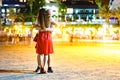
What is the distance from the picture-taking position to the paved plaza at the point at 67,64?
10.5 m

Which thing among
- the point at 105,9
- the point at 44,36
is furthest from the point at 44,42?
the point at 105,9

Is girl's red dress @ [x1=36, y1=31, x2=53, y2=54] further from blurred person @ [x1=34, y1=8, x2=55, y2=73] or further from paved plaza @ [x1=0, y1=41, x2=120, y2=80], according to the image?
paved plaza @ [x1=0, y1=41, x2=120, y2=80]

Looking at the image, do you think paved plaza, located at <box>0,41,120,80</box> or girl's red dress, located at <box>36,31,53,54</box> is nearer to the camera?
paved plaza, located at <box>0,41,120,80</box>

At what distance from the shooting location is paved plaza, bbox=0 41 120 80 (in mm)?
10492

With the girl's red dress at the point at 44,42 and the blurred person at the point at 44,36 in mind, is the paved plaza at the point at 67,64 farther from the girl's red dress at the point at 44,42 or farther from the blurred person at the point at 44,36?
the girl's red dress at the point at 44,42

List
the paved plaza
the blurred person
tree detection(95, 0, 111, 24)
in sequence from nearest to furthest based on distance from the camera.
A: the paved plaza → the blurred person → tree detection(95, 0, 111, 24)

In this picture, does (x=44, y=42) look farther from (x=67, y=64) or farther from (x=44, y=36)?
(x=67, y=64)

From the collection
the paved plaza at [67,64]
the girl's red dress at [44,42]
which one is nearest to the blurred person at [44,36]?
the girl's red dress at [44,42]

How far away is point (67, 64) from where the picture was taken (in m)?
12.7

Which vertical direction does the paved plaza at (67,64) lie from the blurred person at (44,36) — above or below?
below

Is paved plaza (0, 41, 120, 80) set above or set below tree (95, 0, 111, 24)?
below

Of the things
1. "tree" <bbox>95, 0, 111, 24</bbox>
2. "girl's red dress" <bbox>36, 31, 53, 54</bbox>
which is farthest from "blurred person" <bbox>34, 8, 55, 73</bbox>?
"tree" <bbox>95, 0, 111, 24</bbox>

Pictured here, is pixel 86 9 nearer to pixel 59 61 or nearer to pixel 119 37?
pixel 119 37

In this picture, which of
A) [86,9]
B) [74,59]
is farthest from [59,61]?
[86,9]
